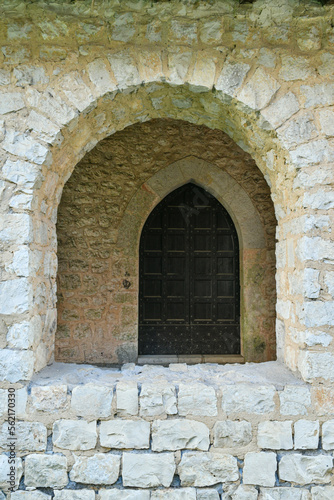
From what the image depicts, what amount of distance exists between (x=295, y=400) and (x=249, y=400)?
279 millimetres

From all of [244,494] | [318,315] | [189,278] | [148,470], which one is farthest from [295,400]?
[189,278]

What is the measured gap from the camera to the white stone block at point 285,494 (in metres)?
2.45

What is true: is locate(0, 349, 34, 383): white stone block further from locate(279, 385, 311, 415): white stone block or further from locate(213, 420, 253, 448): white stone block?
locate(279, 385, 311, 415): white stone block

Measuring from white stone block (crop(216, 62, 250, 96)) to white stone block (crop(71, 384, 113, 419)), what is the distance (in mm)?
2018

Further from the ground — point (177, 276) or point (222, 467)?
point (177, 276)

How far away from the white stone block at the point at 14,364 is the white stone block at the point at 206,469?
3.63 ft

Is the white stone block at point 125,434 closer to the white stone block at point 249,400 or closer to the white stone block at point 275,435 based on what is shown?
the white stone block at point 249,400

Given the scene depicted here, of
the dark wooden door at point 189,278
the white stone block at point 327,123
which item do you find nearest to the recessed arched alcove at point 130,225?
the dark wooden door at point 189,278

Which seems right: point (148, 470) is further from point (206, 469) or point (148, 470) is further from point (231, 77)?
point (231, 77)

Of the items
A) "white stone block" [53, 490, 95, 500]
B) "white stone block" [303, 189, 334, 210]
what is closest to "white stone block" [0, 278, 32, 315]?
"white stone block" [53, 490, 95, 500]

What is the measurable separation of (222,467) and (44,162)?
85.5 inches

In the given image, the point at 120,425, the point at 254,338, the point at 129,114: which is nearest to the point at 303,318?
the point at 120,425

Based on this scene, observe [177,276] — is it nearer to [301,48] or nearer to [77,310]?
[77,310]

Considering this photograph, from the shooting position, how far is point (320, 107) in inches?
101
